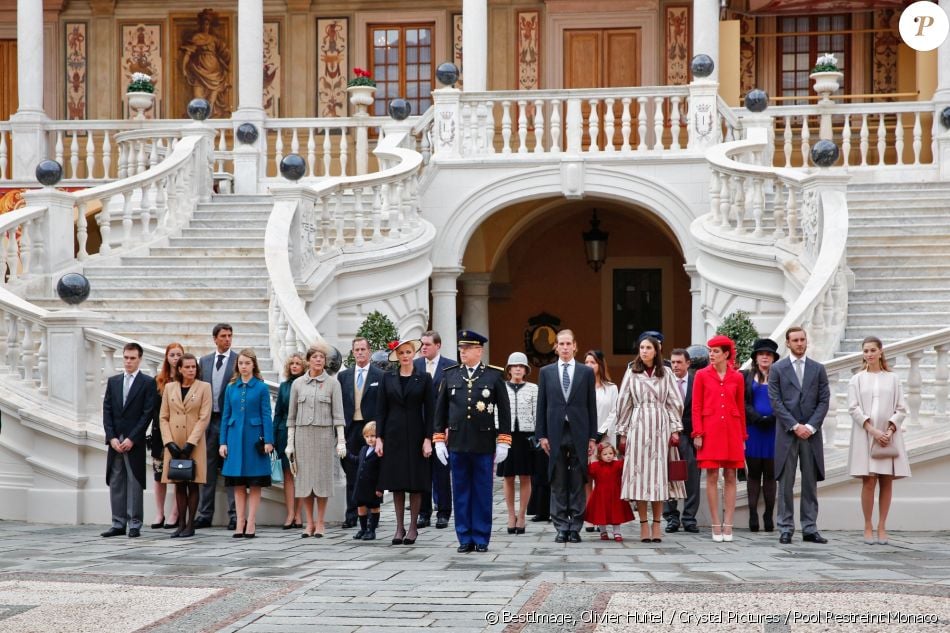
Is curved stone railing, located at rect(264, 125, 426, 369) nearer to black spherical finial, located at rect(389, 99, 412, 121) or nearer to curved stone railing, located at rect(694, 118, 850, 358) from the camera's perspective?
black spherical finial, located at rect(389, 99, 412, 121)

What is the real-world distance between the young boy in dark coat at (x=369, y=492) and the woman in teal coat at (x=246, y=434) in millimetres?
842

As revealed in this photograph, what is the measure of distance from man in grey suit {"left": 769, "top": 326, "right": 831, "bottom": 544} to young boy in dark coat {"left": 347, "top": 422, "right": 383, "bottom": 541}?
296 cm

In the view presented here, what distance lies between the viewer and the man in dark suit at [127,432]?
38.2 ft

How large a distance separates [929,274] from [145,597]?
33.9 ft

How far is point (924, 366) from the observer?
13680 mm

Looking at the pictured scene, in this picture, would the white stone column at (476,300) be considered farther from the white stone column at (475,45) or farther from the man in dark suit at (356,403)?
the man in dark suit at (356,403)

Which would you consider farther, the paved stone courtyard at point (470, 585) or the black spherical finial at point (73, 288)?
the black spherical finial at point (73, 288)

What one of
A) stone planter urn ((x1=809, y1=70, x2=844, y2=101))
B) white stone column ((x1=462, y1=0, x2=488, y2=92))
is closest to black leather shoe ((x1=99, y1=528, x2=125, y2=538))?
white stone column ((x1=462, y1=0, x2=488, y2=92))

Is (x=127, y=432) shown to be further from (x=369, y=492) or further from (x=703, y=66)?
(x=703, y=66)

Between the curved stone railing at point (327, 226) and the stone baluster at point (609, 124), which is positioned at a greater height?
the stone baluster at point (609, 124)

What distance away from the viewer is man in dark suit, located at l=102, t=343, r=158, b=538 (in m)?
11.6

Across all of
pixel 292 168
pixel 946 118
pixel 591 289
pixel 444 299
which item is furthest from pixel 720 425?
pixel 591 289

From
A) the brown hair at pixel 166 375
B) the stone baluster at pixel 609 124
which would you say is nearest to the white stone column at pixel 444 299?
the stone baluster at pixel 609 124

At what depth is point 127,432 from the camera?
1169 cm
